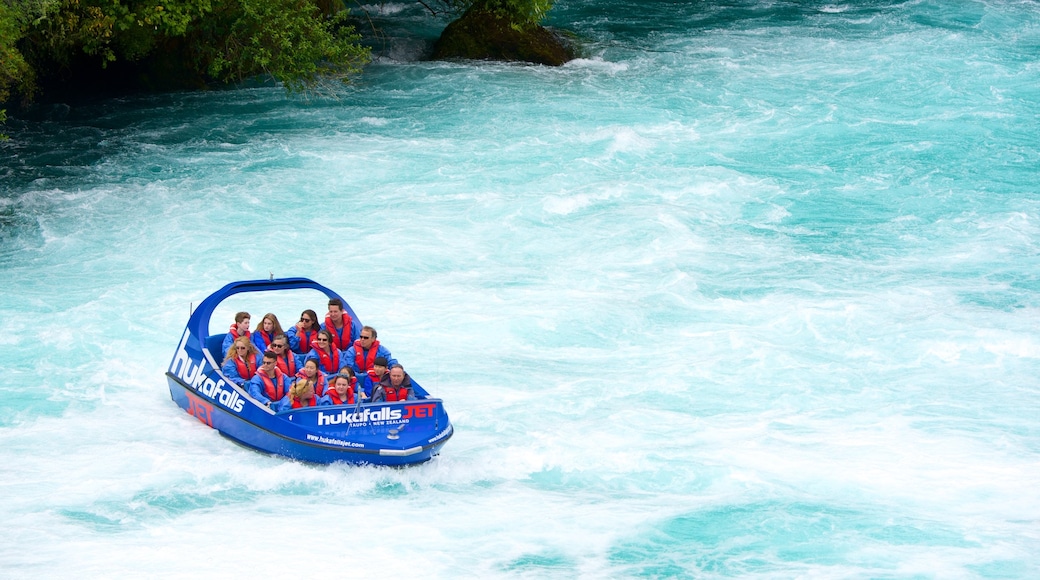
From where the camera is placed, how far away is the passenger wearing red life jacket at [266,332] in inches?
532

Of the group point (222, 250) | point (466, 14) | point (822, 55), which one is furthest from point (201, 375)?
point (822, 55)

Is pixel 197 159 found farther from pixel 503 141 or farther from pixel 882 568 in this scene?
pixel 882 568

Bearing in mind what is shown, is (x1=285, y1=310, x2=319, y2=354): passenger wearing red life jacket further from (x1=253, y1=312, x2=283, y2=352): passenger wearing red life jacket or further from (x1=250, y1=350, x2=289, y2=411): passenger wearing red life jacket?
(x1=250, y1=350, x2=289, y2=411): passenger wearing red life jacket

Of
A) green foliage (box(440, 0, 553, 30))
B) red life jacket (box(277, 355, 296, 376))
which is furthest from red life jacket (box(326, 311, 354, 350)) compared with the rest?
green foliage (box(440, 0, 553, 30))

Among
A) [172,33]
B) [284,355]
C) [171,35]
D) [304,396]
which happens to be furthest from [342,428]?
[171,35]

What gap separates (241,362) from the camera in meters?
13.0

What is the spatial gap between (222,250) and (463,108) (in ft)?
26.6

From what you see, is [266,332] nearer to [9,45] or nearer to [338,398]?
[338,398]

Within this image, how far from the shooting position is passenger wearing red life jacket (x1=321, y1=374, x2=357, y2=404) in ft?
40.8

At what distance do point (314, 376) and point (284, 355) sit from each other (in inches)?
29.1

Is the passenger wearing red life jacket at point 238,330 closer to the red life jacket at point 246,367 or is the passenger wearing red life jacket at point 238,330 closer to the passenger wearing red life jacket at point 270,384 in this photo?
the red life jacket at point 246,367

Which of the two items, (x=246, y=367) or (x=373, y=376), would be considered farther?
(x=246, y=367)

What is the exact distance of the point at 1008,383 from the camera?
15086 millimetres

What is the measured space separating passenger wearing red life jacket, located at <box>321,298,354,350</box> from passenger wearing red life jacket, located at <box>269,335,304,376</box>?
24.6 inches
